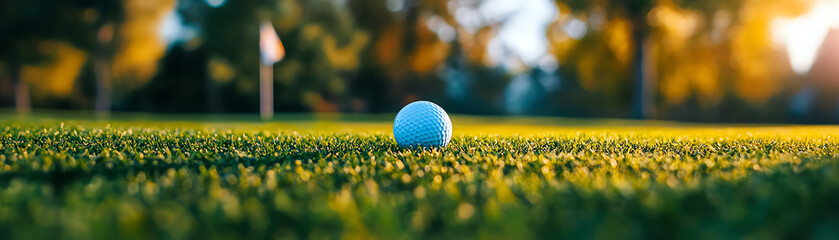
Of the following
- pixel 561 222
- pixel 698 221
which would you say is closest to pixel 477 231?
pixel 561 222

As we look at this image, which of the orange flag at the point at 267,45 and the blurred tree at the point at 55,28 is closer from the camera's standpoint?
the orange flag at the point at 267,45

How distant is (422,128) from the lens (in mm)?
4859

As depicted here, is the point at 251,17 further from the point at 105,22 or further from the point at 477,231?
the point at 477,231

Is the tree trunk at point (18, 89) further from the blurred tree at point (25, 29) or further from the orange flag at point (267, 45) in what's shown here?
the orange flag at point (267, 45)

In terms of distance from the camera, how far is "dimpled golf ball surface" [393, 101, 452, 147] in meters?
4.88

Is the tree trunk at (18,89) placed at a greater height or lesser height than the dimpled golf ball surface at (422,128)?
greater

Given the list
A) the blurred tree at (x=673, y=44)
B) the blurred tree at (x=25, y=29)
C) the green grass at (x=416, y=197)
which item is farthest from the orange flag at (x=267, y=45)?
the blurred tree at (x=25, y=29)

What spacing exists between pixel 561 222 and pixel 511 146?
3.17 metres

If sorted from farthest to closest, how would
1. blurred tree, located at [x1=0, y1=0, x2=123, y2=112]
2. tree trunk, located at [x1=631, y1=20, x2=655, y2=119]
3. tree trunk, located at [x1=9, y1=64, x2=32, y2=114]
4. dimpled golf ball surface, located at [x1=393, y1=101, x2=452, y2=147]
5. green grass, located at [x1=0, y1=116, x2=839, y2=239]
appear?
tree trunk, located at [x1=9, y1=64, x2=32, y2=114], blurred tree, located at [x1=0, y1=0, x2=123, y2=112], tree trunk, located at [x1=631, y1=20, x2=655, y2=119], dimpled golf ball surface, located at [x1=393, y1=101, x2=452, y2=147], green grass, located at [x1=0, y1=116, x2=839, y2=239]

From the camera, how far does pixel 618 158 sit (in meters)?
3.79

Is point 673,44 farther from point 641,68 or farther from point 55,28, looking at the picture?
point 55,28

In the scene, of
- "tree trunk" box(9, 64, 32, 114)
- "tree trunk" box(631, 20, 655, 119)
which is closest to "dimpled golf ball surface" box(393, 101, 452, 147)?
"tree trunk" box(631, 20, 655, 119)

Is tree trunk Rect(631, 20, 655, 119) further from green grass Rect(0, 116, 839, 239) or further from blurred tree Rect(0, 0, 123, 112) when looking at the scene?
blurred tree Rect(0, 0, 123, 112)

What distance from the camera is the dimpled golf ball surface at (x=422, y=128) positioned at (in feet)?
16.0
